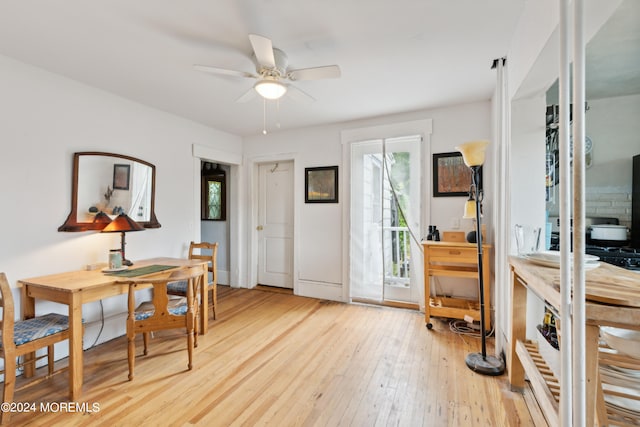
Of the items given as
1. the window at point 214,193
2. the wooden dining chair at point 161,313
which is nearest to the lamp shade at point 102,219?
the wooden dining chair at point 161,313

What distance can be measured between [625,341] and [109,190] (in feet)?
12.0

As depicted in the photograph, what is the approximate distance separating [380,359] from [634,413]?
1.41m

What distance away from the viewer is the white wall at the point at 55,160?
2074 mm

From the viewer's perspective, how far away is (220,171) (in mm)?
4578

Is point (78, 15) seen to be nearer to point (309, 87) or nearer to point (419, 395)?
point (309, 87)

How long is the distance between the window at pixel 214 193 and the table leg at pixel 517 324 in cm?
399

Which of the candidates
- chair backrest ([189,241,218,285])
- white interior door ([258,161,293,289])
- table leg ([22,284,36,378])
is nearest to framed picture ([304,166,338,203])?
white interior door ([258,161,293,289])

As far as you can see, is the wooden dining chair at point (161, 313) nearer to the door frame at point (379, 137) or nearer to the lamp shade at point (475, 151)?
the door frame at point (379, 137)

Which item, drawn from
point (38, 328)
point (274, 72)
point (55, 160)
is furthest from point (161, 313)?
point (274, 72)

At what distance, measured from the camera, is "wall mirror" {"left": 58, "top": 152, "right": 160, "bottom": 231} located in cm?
243

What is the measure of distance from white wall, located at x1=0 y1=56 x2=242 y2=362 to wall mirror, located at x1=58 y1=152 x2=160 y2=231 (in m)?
0.07

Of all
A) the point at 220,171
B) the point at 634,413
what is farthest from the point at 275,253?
the point at 634,413

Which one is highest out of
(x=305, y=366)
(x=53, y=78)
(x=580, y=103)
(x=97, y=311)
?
(x=53, y=78)

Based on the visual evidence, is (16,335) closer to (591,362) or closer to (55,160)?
(55,160)
